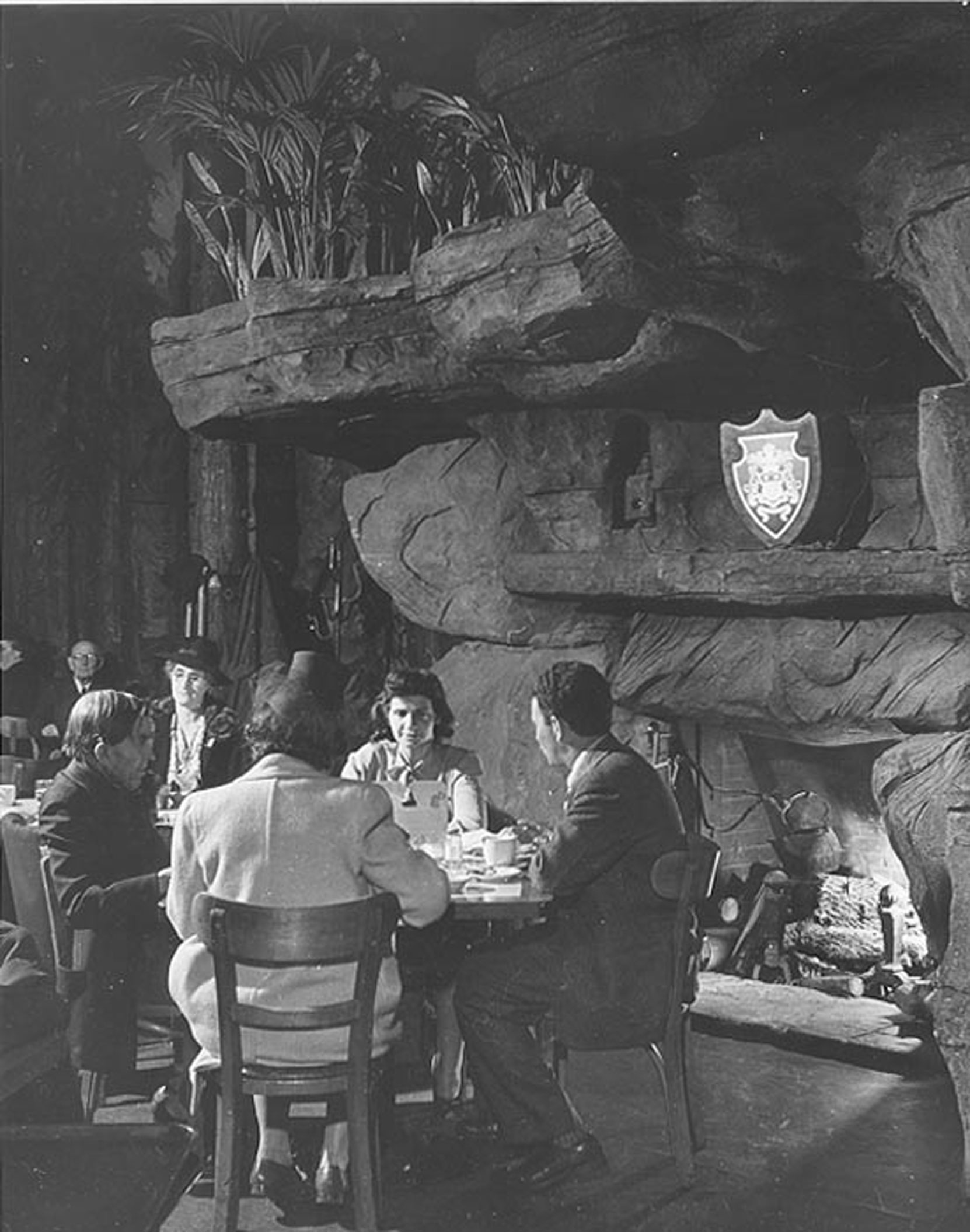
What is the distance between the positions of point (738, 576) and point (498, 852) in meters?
1.97

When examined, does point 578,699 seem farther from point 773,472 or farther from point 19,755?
point 773,472

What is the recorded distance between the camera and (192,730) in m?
4.61

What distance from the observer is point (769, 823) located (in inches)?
249

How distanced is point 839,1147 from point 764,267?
2.37m

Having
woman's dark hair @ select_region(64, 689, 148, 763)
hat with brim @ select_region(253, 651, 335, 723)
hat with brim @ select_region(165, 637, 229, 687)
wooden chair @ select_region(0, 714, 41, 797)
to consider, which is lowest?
wooden chair @ select_region(0, 714, 41, 797)

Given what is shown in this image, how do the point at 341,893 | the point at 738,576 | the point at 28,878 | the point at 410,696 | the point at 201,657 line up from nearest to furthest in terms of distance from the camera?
the point at 341,893 → the point at 28,878 → the point at 201,657 → the point at 410,696 → the point at 738,576

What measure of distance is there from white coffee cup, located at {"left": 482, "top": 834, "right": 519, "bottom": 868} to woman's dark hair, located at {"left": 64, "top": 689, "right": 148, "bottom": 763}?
1.01m

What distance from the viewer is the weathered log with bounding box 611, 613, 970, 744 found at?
5.53m

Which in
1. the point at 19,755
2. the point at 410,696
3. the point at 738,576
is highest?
the point at 738,576

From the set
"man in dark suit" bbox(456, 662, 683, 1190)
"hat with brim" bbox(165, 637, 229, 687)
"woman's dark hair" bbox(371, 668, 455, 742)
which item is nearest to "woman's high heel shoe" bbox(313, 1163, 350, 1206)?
"man in dark suit" bbox(456, 662, 683, 1190)

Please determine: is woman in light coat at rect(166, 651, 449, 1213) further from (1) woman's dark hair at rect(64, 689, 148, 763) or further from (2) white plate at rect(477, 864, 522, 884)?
(1) woman's dark hair at rect(64, 689, 148, 763)

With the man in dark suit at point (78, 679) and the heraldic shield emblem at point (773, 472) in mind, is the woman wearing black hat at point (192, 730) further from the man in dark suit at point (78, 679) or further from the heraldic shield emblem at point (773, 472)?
the heraldic shield emblem at point (773, 472)

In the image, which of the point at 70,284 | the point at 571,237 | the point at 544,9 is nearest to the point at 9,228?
the point at 70,284

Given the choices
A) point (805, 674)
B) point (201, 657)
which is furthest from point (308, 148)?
point (805, 674)
